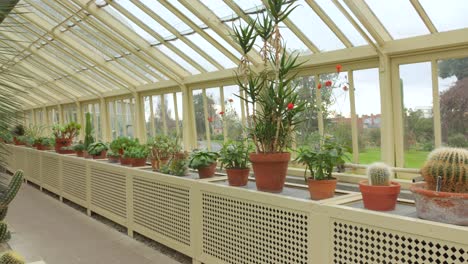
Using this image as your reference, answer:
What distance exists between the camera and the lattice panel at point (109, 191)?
489cm

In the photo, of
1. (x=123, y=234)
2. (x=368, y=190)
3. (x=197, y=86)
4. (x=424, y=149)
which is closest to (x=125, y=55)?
(x=197, y=86)

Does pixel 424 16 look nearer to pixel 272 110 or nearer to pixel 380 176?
pixel 272 110

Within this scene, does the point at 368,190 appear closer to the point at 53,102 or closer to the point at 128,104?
the point at 128,104

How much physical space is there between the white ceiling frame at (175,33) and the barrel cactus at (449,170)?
5.70 metres

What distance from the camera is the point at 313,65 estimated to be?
21.0ft

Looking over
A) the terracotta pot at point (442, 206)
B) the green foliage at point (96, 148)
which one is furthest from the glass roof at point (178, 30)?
the terracotta pot at point (442, 206)

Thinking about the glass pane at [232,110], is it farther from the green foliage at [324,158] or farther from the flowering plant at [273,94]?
the green foliage at [324,158]

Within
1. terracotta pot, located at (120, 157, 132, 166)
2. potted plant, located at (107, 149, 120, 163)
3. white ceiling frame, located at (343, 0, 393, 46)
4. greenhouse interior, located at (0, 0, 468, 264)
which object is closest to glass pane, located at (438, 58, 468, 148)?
greenhouse interior, located at (0, 0, 468, 264)

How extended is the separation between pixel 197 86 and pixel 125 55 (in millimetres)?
1821

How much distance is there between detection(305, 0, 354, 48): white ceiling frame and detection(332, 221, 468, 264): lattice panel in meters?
3.63

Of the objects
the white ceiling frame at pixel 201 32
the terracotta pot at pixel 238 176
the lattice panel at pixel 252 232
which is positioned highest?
the white ceiling frame at pixel 201 32

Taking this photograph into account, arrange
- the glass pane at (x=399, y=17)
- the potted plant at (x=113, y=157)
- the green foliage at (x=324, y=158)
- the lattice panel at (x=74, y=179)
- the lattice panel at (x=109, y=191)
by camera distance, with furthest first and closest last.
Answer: the lattice panel at (x=74, y=179), the potted plant at (x=113, y=157), the lattice panel at (x=109, y=191), the glass pane at (x=399, y=17), the green foliage at (x=324, y=158)

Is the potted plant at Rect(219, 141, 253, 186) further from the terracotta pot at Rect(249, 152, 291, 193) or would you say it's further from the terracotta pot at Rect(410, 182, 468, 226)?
the terracotta pot at Rect(410, 182, 468, 226)

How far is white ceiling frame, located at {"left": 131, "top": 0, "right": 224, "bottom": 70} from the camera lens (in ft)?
22.2
